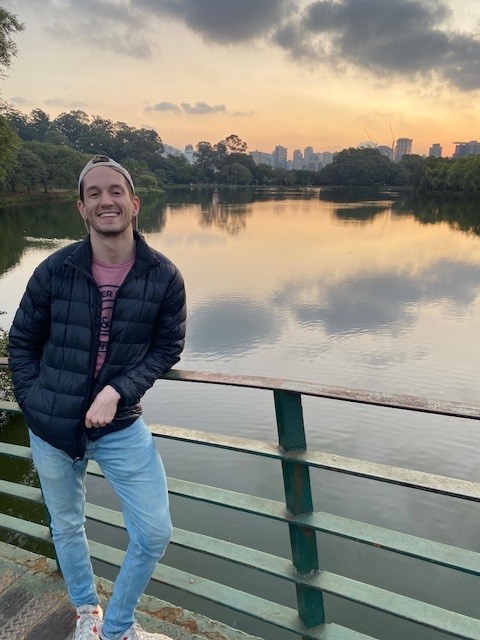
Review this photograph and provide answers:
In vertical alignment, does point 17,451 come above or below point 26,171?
below

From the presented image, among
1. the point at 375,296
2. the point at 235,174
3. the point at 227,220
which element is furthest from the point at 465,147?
the point at 375,296

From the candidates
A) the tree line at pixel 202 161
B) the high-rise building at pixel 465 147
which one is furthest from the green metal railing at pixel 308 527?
the high-rise building at pixel 465 147

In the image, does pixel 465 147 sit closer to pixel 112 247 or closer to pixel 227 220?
pixel 227 220

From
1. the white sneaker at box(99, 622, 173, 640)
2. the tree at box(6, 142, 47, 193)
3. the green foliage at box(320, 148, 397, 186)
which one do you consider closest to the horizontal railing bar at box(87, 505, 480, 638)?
the white sneaker at box(99, 622, 173, 640)

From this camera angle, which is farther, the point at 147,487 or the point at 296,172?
the point at 296,172

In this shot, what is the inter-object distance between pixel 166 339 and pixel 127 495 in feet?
1.73

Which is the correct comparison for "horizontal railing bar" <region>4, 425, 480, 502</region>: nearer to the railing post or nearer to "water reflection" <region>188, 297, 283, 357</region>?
the railing post

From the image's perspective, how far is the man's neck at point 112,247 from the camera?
1.56 metres

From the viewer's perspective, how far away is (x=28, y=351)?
63.8 inches

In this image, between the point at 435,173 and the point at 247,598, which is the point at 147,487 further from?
the point at 435,173

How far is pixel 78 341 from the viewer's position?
153 centimetres

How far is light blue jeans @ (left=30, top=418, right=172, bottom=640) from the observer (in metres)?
1.53

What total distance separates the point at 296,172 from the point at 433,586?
10503cm

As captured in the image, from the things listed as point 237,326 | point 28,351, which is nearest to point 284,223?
point 237,326
